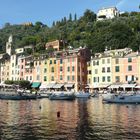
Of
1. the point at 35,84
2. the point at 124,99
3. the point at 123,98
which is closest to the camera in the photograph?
the point at 124,99

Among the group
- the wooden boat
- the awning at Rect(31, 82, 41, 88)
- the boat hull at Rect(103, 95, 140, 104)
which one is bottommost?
the boat hull at Rect(103, 95, 140, 104)

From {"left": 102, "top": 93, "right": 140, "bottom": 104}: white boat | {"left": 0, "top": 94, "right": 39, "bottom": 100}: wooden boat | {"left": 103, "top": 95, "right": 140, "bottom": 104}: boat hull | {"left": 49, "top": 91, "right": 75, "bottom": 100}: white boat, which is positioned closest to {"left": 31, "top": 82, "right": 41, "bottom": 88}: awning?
{"left": 0, "top": 94, "right": 39, "bottom": 100}: wooden boat

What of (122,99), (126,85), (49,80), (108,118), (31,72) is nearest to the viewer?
(108,118)

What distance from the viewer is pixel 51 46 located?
555 ft

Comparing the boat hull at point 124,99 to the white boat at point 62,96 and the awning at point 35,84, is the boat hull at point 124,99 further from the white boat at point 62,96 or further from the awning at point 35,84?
the awning at point 35,84

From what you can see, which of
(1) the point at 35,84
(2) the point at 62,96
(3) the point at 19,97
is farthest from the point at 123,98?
(1) the point at 35,84

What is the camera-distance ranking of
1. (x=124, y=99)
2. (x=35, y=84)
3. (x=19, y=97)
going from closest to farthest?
1. (x=124, y=99)
2. (x=19, y=97)
3. (x=35, y=84)

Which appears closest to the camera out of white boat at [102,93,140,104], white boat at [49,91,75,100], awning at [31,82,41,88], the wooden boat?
white boat at [102,93,140,104]

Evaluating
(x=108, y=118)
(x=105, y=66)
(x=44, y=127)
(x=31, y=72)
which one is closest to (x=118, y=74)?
(x=105, y=66)

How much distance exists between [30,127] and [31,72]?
99550mm

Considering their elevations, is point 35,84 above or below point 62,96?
above

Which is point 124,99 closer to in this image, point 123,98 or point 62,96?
point 123,98

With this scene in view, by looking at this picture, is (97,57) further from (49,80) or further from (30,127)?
(30,127)

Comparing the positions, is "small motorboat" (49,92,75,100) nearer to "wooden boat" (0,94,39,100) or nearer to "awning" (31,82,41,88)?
"wooden boat" (0,94,39,100)
